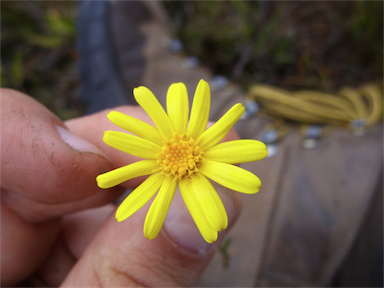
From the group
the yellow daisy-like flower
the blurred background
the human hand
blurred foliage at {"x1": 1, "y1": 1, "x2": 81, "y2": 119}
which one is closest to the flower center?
the yellow daisy-like flower

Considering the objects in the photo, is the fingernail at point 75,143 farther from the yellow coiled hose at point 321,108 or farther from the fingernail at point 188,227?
the yellow coiled hose at point 321,108

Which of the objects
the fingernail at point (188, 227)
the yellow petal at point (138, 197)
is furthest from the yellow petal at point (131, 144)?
the fingernail at point (188, 227)

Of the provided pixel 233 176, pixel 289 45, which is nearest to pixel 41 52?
pixel 289 45

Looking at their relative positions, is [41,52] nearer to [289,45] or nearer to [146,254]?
[289,45]

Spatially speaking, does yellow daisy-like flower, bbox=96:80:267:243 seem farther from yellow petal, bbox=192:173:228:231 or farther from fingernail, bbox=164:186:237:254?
fingernail, bbox=164:186:237:254

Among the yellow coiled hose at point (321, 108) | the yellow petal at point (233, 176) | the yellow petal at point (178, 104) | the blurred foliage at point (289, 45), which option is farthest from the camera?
the blurred foliage at point (289, 45)

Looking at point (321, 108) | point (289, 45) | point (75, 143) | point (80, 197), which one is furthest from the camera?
point (289, 45)
